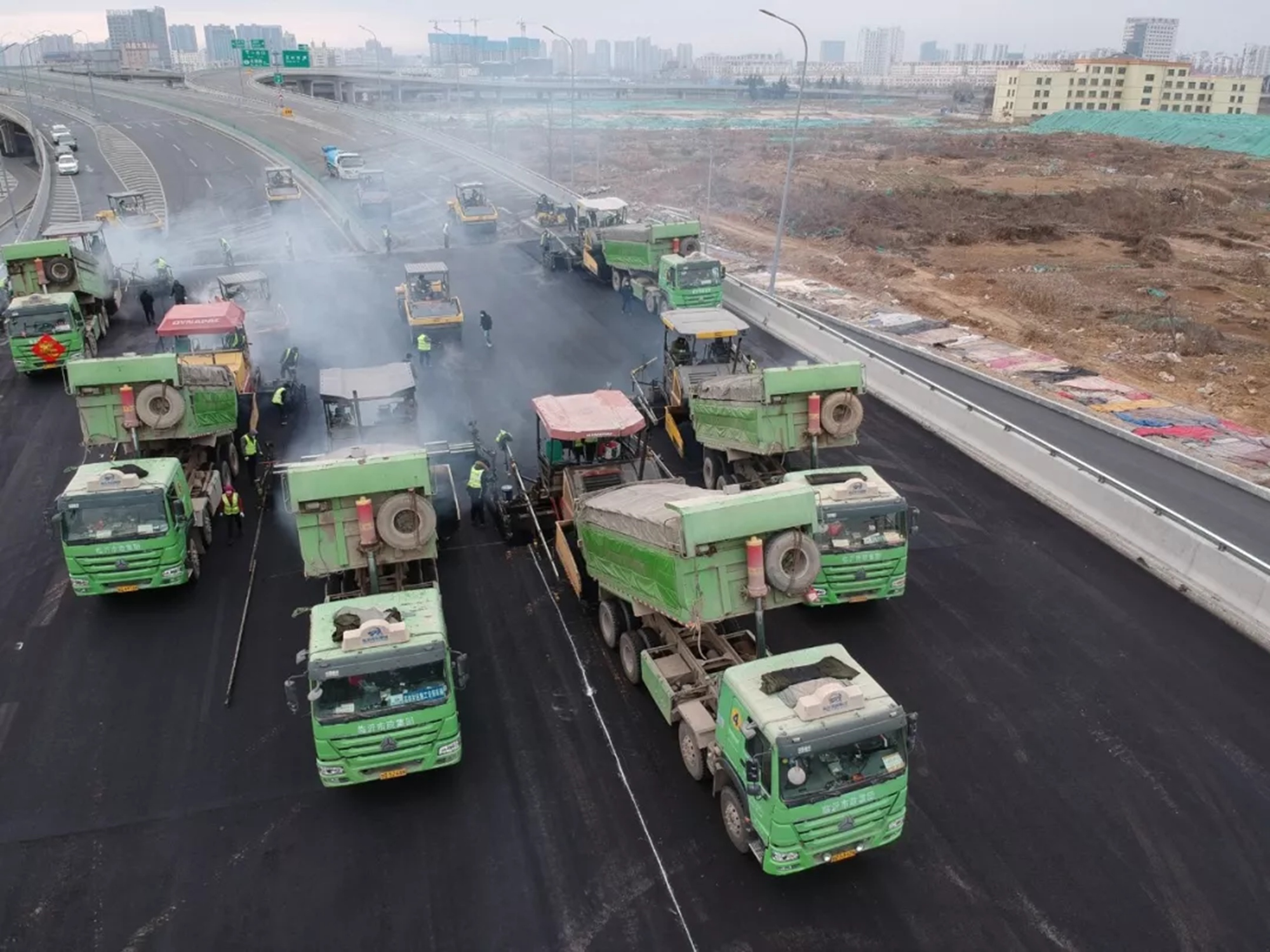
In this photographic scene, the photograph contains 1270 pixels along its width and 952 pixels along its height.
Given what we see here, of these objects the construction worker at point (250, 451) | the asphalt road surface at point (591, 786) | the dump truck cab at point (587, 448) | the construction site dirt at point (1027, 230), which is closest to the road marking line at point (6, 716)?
the asphalt road surface at point (591, 786)

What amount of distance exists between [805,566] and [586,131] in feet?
351

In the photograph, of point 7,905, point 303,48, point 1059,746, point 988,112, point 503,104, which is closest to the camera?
point 7,905

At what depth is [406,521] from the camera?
47.4ft

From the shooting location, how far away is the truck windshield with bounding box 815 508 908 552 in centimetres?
1522

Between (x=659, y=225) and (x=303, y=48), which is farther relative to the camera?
(x=303, y=48)

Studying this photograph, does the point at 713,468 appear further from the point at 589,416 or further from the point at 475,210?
the point at 475,210

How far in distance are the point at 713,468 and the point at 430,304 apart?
13.2 metres

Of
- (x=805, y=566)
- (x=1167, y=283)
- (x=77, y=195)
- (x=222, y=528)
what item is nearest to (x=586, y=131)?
(x=77, y=195)

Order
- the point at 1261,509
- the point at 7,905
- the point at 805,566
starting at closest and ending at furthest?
the point at 7,905
the point at 805,566
the point at 1261,509

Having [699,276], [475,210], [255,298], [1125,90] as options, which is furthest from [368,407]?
[1125,90]

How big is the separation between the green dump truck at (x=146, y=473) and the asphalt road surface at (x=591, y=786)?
0.99m

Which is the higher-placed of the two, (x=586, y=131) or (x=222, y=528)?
(x=586, y=131)

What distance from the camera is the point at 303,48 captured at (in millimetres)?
87438

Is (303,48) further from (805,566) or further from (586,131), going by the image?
(805,566)
